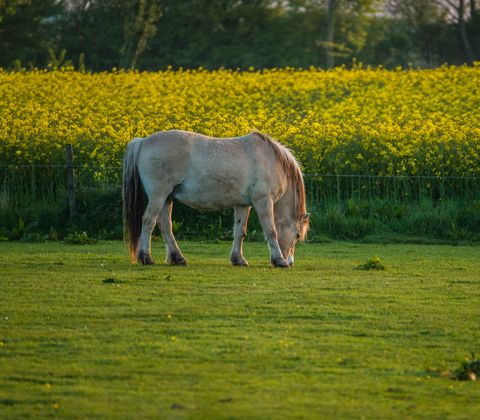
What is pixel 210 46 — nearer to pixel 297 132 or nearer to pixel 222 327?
pixel 297 132

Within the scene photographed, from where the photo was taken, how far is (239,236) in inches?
594

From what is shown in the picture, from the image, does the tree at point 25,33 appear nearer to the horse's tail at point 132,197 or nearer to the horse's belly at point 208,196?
the horse's tail at point 132,197

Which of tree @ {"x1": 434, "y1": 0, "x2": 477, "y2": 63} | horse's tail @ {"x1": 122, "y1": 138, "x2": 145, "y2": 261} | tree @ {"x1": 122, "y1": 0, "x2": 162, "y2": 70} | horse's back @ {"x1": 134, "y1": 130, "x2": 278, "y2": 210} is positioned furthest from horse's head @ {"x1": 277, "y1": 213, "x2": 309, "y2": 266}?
tree @ {"x1": 434, "y1": 0, "x2": 477, "y2": 63}

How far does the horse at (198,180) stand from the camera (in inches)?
571

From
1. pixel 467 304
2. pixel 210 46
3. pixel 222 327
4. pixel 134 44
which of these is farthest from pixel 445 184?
pixel 210 46

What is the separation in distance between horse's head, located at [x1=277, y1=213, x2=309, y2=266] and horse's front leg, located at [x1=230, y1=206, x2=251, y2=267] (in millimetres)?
488

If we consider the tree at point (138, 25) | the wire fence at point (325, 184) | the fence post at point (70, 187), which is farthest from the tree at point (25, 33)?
the fence post at point (70, 187)

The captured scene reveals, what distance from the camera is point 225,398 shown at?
7.56 m

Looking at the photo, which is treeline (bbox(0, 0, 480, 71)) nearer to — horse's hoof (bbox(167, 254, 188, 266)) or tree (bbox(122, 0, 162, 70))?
tree (bbox(122, 0, 162, 70))

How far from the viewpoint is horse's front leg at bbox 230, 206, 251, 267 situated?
1499cm

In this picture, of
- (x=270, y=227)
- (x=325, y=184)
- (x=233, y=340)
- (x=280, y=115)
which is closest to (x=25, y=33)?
(x=280, y=115)

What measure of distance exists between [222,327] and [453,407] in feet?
9.44

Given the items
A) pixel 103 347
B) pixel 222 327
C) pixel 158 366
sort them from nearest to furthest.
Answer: pixel 158 366, pixel 103 347, pixel 222 327

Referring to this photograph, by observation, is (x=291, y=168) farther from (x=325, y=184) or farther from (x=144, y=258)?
(x=325, y=184)
